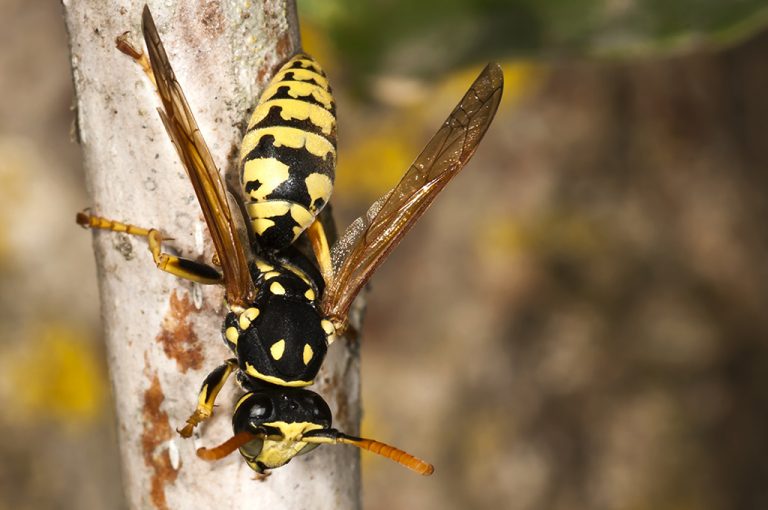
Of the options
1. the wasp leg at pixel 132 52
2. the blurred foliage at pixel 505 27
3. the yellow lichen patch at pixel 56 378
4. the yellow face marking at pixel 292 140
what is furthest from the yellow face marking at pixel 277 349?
the yellow lichen patch at pixel 56 378

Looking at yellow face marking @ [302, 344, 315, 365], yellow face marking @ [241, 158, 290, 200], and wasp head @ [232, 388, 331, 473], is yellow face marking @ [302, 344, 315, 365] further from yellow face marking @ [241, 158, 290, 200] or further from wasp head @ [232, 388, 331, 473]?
yellow face marking @ [241, 158, 290, 200]

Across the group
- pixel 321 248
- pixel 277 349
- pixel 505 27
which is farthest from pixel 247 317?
pixel 505 27

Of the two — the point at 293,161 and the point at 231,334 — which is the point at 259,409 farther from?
the point at 293,161

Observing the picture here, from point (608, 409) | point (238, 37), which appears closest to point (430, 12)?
point (238, 37)

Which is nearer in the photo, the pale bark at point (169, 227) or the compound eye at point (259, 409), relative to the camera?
the pale bark at point (169, 227)

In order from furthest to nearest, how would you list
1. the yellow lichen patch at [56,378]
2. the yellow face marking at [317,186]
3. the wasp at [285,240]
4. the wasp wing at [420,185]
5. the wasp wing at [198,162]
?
1. the yellow lichen patch at [56,378]
2. the wasp wing at [420,185]
3. the yellow face marking at [317,186]
4. the wasp at [285,240]
5. the wasp wing at [198,162]

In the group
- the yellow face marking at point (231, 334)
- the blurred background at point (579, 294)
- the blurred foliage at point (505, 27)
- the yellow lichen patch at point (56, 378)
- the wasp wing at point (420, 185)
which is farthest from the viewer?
the blurred background at point (579, 294)

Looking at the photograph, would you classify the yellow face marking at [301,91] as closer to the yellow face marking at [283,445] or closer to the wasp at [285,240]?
the wasp at [285,240]

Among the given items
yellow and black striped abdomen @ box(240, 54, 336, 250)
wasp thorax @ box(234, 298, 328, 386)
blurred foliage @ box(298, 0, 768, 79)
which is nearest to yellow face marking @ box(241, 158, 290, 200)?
yellow and black striped abdomen @ box(240, 54, 336, 250)

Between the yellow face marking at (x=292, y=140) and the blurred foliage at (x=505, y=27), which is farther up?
Answer: the blurred foliage at (x=505, y=27)
